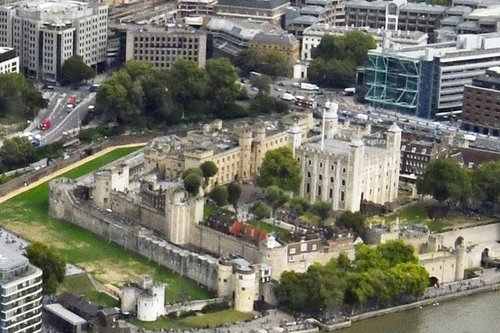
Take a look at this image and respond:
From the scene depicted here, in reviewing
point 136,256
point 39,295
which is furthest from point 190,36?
point 39,295

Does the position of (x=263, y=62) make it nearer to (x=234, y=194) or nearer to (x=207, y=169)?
(x=207, y=169)

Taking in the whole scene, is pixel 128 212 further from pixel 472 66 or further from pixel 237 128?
pixel 472 66

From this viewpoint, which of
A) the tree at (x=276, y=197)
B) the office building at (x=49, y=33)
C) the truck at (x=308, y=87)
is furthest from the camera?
the truck at (x=308, y=87)

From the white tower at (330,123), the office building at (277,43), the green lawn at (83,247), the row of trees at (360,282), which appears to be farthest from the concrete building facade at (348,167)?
the office building at (277,43)

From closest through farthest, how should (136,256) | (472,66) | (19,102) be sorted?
(136,256) < (19,102) < (472,66)

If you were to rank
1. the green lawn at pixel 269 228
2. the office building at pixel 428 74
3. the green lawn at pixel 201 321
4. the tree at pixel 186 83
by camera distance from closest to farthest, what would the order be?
the green lawn at pixel 201 321 < the green lawn at pixel 269 228 < the tree at pixel 186 83 < the office building at pixel 428 74

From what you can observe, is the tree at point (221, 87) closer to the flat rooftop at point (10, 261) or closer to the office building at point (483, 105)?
the office building at point (483, 105)

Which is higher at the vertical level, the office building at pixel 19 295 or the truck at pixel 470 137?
the office building at pixel 19 295

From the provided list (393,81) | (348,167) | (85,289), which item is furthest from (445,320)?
(393,81)
